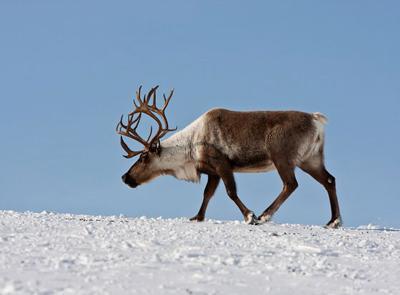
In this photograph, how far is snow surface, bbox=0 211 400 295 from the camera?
5617mm

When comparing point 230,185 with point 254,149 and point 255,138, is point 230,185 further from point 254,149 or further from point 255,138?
point 255,138

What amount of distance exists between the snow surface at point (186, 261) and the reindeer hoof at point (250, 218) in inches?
53.9

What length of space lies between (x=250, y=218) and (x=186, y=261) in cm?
473

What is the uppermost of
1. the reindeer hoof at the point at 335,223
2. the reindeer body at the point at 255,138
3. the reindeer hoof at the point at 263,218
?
the reindeer body at the point at 255,138

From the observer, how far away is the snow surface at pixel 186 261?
18.4 ft

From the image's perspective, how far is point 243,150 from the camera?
11.7m

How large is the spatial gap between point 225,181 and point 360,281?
17.3 feet

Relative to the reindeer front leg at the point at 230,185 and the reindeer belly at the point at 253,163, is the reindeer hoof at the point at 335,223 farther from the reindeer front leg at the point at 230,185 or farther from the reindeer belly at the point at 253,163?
the reindeer front leg at the point at 230,185

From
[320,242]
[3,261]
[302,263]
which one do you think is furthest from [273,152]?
[3,261]

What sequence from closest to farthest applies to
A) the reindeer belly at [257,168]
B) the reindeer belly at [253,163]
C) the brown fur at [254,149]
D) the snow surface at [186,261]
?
the snow surface at [186,261] → the brown fur at [254,149] → the reindeer belly at [253,163] → the reindeer belly at [257,168]

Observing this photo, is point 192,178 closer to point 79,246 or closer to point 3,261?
point 79,246

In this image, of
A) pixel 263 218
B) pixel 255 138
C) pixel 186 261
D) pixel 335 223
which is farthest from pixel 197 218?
pixel 186 261

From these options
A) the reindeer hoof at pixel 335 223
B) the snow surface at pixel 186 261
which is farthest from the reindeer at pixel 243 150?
the snow surface at pixel 186 261

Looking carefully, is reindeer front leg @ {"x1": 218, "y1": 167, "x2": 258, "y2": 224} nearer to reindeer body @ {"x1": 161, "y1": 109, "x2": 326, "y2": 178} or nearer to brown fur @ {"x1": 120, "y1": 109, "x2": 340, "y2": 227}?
brown fur @ {"x1": 120, "y1": 109, "x2": 340, "y2": 227}
